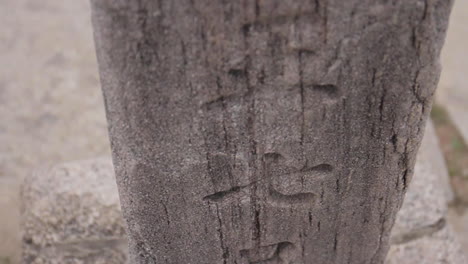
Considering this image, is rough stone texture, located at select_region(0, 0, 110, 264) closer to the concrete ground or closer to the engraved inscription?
the engraved inscription

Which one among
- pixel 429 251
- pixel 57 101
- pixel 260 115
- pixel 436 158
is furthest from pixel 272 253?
pixel 57 101

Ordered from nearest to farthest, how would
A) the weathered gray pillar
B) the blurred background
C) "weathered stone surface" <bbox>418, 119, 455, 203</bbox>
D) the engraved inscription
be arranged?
the weathered gray pillar
the engraved inscription
"weathered stone surface" <bbox>418, 119, 455, 203</bbox>
the blurred background

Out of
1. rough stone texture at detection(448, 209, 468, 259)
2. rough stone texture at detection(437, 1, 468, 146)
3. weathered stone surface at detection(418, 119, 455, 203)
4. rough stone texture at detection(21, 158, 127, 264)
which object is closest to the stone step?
rough stone texture at detection(21, 158, 127, 264)

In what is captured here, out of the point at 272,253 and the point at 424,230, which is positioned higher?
the point at 272,253

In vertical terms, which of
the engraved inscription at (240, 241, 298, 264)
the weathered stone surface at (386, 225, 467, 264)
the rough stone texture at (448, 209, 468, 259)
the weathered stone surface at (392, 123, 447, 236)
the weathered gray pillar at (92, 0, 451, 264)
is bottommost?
the rough stone texture at (448, 209, 468, 259)

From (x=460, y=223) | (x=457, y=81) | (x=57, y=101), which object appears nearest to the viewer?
(x=460, y=223)

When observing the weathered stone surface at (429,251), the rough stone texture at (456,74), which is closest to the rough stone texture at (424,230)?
the weathered stone surface at (429,251)

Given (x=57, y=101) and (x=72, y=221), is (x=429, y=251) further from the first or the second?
(x=57, y=101)
